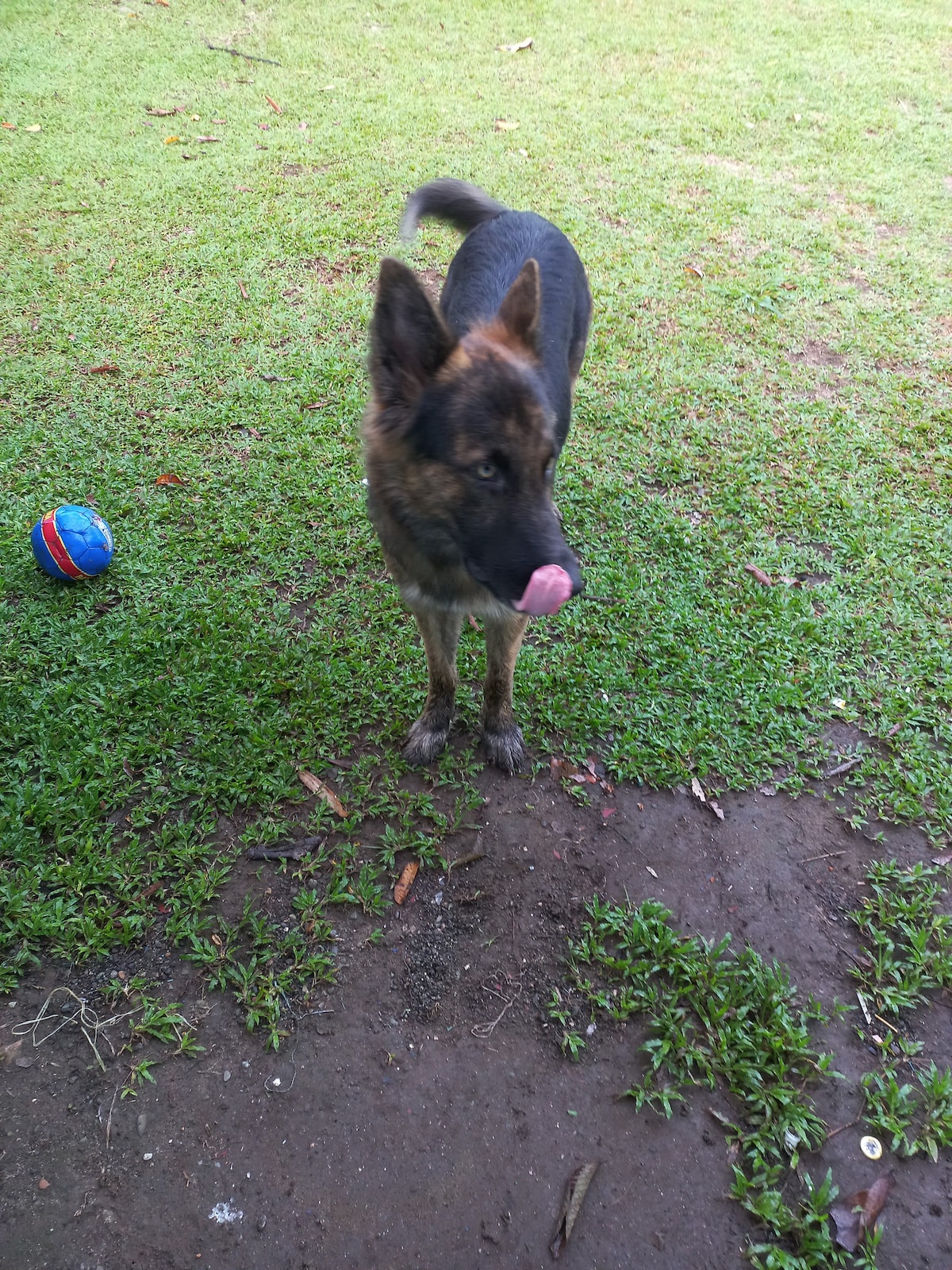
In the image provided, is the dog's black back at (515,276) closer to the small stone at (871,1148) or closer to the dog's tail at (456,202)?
the dog's tail at (456,202)

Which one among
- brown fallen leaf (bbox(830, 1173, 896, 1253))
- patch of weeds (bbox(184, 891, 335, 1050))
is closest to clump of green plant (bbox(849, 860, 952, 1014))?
brown fallen leaf (bbox(830, 1173, 896, 1253))

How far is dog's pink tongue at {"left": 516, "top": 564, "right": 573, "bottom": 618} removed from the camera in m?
2.37

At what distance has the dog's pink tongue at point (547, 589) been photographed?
237 cm

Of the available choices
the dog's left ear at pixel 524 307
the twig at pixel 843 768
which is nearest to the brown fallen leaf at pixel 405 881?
the twig at pixel 843 768

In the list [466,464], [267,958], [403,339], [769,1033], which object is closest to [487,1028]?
[267,958]

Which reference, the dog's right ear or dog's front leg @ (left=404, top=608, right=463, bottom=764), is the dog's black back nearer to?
the dog's right ear

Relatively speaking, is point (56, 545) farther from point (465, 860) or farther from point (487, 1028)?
point (487, 1028)

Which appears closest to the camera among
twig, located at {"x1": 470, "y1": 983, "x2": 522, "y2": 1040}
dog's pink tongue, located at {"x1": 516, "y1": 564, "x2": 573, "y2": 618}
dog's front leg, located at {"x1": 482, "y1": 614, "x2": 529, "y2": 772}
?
dog's pink tongue, located at {"x1": 516, "y1": 564, "x2": 573, "y2": 618}

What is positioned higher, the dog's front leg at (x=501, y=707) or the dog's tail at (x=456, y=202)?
the dog's tail at (x=456, y=202)

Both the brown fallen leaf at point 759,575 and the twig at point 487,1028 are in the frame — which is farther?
the brown fallen leaf at point 759,575

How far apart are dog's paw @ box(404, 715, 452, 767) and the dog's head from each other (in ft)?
3.68

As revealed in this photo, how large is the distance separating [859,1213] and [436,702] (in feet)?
7.89

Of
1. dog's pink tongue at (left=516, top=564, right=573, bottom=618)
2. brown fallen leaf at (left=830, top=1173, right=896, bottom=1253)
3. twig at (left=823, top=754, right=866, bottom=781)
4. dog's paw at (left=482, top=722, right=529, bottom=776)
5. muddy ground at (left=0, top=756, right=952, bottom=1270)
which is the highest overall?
dog's pink tongue at (left=516, top=564, right=573, bottom=618)

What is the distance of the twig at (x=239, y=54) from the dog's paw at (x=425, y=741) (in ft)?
32.8
